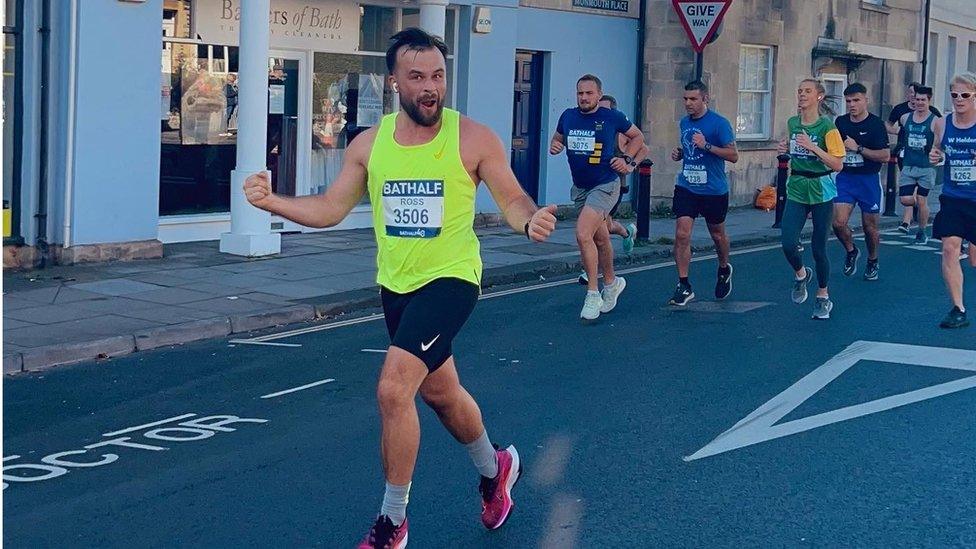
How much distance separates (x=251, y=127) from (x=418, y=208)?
8.94m

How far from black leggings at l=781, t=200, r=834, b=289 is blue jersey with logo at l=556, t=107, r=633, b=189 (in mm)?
1463

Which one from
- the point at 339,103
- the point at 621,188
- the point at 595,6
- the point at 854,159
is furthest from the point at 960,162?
the point at 595,6

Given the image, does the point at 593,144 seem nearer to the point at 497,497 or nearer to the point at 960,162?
the point at 960,162

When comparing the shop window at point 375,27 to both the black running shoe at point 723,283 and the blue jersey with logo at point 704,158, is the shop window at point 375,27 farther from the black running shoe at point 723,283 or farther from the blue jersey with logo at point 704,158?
the black running shoe at point 723,283

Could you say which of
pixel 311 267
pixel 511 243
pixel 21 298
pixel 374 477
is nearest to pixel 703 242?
pixel 511 243

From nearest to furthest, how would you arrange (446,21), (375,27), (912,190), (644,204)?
(644,204)
(375,27)
(912,190)
(446,21)

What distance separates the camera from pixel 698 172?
11039 millimetres

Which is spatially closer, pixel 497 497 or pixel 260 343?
pixel 497 497

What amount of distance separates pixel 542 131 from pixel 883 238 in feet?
16.1

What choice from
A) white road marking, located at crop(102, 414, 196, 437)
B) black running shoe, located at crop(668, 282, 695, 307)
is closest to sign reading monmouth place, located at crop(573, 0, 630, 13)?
black running shoe, located at crop(668, 282, 695, 307)

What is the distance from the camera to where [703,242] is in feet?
54.2

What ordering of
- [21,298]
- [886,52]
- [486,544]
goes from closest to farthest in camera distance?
1. [486,544]
2. [21,298]
3. [886,52]

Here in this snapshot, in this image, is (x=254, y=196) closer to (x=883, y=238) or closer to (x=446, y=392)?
(x=446, y=392)

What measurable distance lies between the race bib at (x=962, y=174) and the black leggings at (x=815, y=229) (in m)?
1.03
